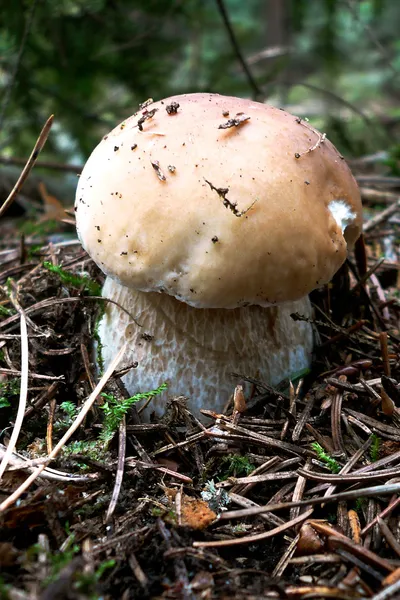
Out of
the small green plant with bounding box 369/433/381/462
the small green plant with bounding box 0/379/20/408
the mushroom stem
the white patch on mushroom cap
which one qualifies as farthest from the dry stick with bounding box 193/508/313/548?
the white patch on mushroom cap

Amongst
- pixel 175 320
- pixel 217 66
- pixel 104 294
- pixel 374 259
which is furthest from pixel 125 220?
pixel 217 66

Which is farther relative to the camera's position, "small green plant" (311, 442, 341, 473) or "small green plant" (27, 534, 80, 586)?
"small green plant" (311, 442, 341, 473)

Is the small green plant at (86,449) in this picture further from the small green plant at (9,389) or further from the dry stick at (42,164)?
the dry stick at (42,164)

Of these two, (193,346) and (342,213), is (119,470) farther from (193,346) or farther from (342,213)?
(342,213)

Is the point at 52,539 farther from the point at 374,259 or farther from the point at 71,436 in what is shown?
the point at 374,259

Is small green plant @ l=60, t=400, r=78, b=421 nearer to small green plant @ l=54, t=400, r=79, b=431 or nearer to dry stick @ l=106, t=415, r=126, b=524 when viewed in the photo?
small green plant @ l=54, t=400, r=79, b=431

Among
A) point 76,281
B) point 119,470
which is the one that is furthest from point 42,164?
point 119,470
